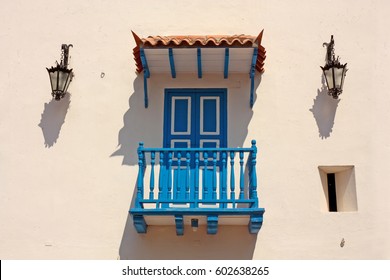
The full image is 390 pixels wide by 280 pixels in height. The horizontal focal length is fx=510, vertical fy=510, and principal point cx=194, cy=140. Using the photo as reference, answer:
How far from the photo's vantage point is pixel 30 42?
7695 millimetres

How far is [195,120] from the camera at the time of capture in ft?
23.5

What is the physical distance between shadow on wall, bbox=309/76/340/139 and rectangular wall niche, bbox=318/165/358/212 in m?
0.50

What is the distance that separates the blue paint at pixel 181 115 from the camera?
23.5 ft

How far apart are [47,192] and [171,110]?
2048mm

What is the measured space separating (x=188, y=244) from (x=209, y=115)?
5.94ft

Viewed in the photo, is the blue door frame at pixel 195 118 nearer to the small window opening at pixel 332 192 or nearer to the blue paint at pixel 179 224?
the blue paint at pixel 179 224

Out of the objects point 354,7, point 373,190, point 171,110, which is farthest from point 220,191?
point 354,7

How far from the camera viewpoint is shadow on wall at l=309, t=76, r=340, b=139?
7094mm

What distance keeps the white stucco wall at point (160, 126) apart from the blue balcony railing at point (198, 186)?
0.31 m

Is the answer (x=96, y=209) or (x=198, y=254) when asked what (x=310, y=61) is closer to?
(x=198, y=254)

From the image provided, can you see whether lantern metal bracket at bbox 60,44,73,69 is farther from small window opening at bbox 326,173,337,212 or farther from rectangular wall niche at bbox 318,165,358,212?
small window opening at bbox 326,173,337,212

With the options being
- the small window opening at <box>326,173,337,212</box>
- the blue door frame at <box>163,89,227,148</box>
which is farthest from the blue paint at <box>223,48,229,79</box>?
the small window opening at <box>326,173,337,212</box>

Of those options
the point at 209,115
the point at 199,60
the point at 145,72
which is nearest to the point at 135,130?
the point at 145,72

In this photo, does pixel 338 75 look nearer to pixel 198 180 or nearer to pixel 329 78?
pixel 329 78
